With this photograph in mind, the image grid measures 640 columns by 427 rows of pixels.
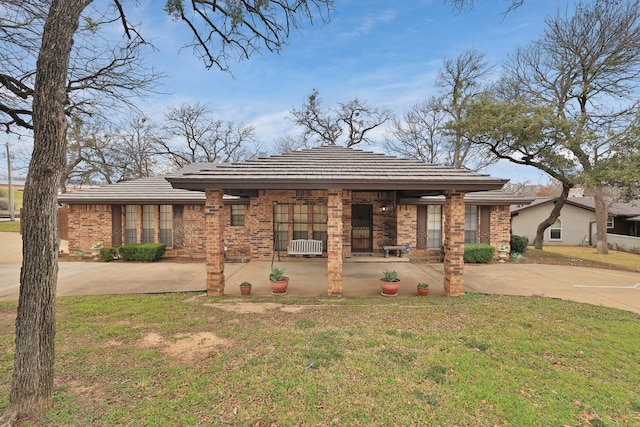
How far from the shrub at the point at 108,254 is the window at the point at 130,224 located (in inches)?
29.2

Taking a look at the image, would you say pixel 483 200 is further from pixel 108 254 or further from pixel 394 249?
pixel 108 254

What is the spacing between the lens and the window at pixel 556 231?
20.3 metres

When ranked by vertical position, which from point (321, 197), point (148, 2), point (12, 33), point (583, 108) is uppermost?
point (583, 108)

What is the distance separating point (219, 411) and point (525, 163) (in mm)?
16314

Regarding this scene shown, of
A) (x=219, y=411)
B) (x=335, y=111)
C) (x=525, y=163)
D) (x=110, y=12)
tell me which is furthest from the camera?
(x=335, y=111)

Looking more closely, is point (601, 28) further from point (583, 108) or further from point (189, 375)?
point (189, 375)

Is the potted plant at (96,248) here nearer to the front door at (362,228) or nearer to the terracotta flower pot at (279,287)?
the terracotta flower pot at (279,287)

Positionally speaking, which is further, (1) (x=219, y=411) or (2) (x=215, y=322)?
(2) (x=215, y=322)

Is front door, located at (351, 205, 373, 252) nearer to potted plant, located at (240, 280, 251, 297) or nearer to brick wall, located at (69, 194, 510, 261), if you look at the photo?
brick wall, located at (69, 194, 510, 261)

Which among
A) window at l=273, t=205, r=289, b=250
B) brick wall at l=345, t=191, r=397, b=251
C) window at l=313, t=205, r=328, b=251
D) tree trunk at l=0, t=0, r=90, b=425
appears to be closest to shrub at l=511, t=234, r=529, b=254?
brick wall at l=345, t=191, r=397, b=251

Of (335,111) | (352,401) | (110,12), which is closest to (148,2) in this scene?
(110,12)

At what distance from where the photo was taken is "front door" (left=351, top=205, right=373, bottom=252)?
37.4 ft

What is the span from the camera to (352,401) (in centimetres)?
287

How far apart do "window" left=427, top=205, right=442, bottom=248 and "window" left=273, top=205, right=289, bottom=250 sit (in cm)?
604
